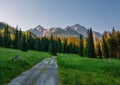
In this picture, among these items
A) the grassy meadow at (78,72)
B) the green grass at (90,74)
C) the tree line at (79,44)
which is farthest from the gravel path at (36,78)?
the tree line at (79,44)

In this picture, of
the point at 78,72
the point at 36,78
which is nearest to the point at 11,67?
the point at 36,78

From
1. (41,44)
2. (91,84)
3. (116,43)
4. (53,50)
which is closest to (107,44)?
(116,43)

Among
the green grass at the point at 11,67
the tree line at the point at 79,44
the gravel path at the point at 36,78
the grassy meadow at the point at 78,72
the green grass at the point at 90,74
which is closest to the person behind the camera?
the gravel path at the point at 36,78

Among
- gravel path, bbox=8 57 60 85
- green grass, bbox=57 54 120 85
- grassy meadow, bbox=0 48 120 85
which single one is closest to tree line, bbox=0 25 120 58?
grassy meadow, bbox=0 48 120 85

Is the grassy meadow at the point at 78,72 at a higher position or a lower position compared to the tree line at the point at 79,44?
lower

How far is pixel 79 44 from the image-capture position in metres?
156

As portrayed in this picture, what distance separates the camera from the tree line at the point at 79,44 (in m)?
112

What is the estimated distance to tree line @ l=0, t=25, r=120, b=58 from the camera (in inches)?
4401

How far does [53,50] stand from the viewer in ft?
470

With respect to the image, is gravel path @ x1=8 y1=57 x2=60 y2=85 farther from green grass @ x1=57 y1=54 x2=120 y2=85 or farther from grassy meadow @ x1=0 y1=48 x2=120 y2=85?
green grass @ x1=57 y1=54 x2=120 y2=85

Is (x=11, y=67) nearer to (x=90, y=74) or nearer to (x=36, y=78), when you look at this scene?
(x=36, y=78)

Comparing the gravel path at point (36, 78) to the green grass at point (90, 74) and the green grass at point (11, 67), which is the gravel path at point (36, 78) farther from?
the green grass at point (11, 67)

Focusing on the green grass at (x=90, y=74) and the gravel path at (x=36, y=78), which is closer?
the gravel path at (x=36, y=78)

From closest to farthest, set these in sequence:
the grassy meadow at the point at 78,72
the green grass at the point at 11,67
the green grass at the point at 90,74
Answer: the green grass at the point at 90,74
the grassy meadow at the point at 78,72
the green grass at the point at 11,67
